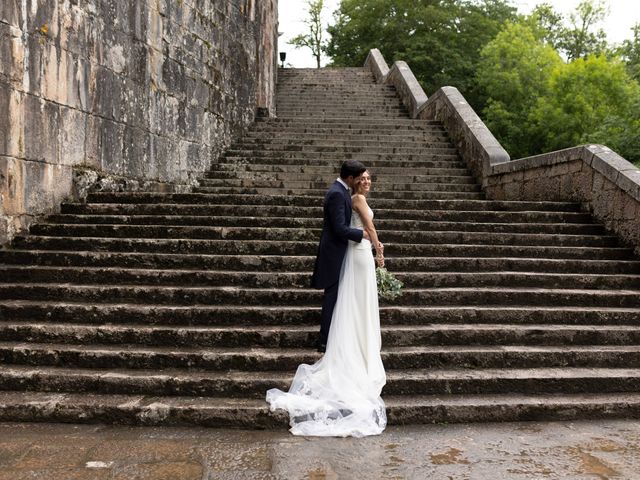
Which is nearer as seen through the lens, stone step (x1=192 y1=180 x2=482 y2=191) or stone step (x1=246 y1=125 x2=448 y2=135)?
stone step (x1=192 y1=180 x2=482 y2=191)

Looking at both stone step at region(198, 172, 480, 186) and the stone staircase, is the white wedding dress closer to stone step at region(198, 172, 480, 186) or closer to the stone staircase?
the stone staircase

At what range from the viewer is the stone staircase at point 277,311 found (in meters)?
4.08

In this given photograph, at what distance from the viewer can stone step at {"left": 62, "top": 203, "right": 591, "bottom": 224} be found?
22.4ft

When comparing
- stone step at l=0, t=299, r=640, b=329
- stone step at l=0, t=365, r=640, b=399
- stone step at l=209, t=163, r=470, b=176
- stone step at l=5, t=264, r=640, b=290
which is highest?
stone step at l=209, t=163, r=470, b=176

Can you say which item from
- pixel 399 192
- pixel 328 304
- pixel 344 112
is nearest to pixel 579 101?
pixel 344 112

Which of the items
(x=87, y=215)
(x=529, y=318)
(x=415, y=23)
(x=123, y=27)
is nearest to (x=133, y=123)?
(x=123, y=27)

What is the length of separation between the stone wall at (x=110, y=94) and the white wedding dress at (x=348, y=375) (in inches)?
148

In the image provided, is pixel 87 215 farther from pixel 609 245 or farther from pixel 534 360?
pixel 609 245

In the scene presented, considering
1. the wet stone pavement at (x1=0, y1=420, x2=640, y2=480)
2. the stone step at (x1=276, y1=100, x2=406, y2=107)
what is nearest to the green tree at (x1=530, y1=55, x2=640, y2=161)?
the stone step at (x1=276, y1=100, x2=406, y2=107)

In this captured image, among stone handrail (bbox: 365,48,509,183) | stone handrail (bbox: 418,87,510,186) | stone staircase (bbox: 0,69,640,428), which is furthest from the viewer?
stone handrail (bbox: 365,48,509,183)

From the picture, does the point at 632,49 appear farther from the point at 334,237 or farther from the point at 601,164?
the point at 334,237

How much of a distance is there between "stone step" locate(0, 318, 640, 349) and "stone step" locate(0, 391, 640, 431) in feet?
2.14

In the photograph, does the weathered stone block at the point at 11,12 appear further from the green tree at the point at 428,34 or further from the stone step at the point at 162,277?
the green tree at the point at 428,34

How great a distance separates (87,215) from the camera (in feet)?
21.6
